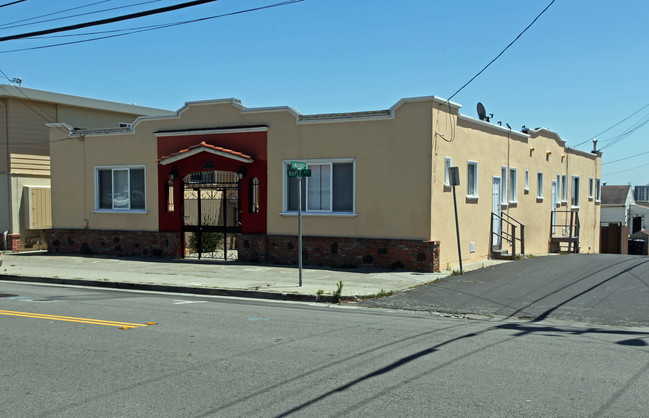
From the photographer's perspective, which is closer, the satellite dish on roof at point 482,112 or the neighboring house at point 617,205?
the satellite dish on roof at point 482,112

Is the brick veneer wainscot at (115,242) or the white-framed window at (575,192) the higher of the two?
the white-framed window at (575,192)

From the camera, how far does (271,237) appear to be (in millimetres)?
17609

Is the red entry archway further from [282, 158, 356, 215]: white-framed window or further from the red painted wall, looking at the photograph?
[282, 158, 356, 215]: white-framed window

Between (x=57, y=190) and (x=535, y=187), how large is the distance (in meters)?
18.3

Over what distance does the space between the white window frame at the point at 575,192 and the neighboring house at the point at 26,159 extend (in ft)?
74.5

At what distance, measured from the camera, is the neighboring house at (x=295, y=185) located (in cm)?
1592

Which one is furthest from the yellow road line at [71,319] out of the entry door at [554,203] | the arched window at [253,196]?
the entry door at [554,203]

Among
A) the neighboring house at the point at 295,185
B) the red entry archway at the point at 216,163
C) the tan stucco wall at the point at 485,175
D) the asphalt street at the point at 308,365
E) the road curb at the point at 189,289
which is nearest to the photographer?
the asphalt street at the point at 308,365

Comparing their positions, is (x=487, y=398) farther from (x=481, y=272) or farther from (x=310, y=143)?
(x=310, y=143)

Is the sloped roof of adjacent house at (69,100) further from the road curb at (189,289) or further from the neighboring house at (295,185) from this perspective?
the road curb at (189,289)

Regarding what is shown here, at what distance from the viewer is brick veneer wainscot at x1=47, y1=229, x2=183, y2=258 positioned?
19156mm

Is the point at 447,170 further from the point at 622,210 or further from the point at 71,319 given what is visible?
the point at 622,210

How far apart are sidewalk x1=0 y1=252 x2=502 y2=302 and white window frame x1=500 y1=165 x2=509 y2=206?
297 centimetres

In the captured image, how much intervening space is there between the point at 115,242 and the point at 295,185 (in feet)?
23.2
